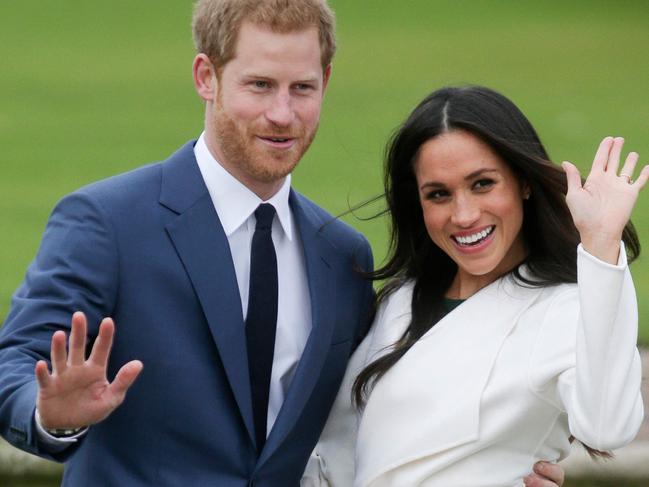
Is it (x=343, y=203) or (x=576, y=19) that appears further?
(x=576, y=19)

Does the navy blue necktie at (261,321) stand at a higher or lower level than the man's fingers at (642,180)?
lower

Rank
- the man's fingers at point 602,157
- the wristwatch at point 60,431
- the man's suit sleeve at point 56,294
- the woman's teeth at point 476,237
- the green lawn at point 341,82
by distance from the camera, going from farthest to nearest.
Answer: the green lawn at point 341,82, the woman's teeth at point 476,237, the man's fingers at point 602,157, the man's suit sleeve at point 56,294, the wristwatch at point 60,431

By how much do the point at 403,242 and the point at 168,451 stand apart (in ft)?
3.42

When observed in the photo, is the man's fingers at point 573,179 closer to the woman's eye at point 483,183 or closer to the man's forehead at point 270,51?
the woman's eye at point 483,183

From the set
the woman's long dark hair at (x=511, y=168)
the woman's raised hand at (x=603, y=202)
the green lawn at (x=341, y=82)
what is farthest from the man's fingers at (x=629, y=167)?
the green lawn at (x=341, y=82)

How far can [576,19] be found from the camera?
22.9m

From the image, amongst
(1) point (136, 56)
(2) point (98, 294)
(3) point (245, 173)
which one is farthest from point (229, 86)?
(1) point (136, 56)

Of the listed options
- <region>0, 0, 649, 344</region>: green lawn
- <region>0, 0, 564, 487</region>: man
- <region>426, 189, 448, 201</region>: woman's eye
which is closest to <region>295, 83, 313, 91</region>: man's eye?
<region>0, 0, 564, 487</region>: man

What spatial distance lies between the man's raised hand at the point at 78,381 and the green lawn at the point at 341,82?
6.88 metres

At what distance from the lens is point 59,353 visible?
3637 mm

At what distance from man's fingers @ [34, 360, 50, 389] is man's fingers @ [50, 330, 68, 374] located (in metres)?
0.02

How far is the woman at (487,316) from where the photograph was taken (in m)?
4.07

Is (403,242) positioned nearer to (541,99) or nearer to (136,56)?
(541,99)

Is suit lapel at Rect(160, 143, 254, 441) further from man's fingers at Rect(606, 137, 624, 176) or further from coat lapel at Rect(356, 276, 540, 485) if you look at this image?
man's fingers at Rect(606, 137, 624, 176)
